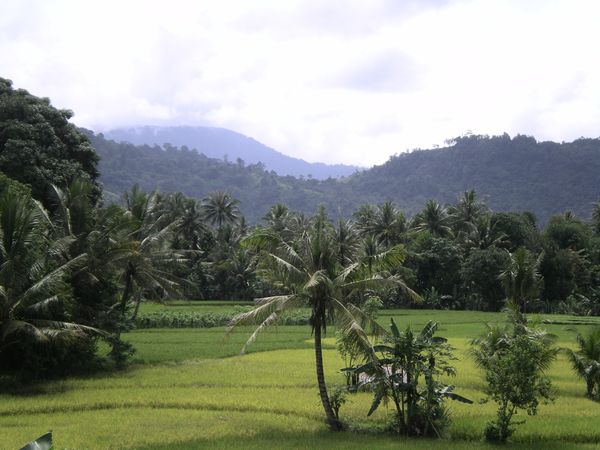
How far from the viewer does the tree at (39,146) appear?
30.1 metres

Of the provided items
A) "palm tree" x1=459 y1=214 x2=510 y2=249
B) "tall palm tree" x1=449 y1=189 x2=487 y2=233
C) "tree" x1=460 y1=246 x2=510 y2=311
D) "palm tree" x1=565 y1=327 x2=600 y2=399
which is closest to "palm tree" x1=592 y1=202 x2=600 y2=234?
"tall palm tree" x1=449 y1=189 x2=487 y2=233

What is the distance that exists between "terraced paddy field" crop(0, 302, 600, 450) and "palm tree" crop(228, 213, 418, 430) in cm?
177

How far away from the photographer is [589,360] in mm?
19594

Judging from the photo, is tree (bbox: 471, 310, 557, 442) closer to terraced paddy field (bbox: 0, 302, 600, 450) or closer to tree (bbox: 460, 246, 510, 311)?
terraced paddy field (bbox: 0, 302, 600, 450)

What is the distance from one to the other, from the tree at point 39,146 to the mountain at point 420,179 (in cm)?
8855

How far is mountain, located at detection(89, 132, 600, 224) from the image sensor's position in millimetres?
124062

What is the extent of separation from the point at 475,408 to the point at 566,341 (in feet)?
51.8

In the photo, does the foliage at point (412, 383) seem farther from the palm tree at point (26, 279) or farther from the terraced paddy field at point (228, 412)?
the palm tree at point (26, 279)

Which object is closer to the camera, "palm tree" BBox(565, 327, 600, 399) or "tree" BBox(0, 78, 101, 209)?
"palm tree" BBox(565, 327, 600, 399)

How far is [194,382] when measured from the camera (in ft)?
65.5

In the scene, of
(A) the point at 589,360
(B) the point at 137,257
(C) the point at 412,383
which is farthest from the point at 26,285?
(A) the point at 589,360

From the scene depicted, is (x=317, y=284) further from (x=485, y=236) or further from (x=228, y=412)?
(x=485, y=236)

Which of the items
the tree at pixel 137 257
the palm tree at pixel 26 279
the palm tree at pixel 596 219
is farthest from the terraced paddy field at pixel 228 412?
the palm tree at pixel 596 219

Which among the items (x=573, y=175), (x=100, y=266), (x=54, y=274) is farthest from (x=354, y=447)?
(x=573, y=175)
